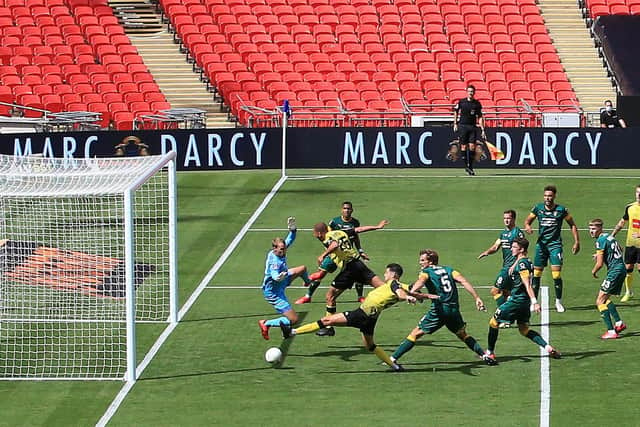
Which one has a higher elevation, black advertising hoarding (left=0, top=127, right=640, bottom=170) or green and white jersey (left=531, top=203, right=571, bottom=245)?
green and white jersey (left=531, top=203, right=571, bottom=245)

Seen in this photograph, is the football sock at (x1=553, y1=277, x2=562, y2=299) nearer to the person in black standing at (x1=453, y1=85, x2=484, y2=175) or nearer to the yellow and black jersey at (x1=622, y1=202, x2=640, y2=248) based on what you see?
the yellow and black jersey at (x1=622, y1=202, x2=640, y2=248)

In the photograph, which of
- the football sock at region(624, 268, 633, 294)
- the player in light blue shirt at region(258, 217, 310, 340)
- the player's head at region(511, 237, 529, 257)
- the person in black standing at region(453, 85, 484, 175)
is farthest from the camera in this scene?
the person in black standing at region(453, 85, 484, 175)

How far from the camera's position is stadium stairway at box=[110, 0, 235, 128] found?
42875 millimetres

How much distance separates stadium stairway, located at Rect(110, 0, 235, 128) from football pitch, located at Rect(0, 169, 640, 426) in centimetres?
1161

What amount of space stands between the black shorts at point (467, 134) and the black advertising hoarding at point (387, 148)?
1775 millimetres

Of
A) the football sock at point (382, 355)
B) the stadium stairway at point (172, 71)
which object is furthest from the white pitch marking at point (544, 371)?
the stadium stairway at point (172, 71)

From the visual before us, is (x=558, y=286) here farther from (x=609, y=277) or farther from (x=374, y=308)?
(x=374, y=308)

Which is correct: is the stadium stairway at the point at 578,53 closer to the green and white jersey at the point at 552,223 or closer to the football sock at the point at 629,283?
the football sock at the point at 629,283

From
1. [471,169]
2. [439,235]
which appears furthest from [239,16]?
[439,235]

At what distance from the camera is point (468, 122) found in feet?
114

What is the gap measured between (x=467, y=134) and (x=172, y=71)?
1401 centimetres

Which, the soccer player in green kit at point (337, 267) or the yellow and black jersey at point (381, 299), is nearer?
the yellow and black jersey at point (381, 299)

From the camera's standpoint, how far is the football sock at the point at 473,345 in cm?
1936

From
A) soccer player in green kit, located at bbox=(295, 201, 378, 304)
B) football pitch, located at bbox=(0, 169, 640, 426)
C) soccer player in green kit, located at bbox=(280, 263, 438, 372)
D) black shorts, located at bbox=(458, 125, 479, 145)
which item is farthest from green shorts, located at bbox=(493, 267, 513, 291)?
black shorts, located at bbox=(458, 125, 479, 145)
